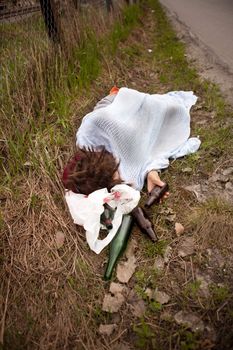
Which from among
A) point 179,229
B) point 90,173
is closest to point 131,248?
point 179,229

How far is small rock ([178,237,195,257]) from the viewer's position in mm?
2197

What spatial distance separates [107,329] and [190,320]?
18.6 inches

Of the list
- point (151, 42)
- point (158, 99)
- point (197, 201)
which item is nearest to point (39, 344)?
point (197, 201)

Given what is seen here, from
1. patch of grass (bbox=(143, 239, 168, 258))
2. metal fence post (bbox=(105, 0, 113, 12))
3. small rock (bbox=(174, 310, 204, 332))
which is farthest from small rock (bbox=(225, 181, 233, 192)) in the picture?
metal fence post (bbox=(105, 0, 113, 12))

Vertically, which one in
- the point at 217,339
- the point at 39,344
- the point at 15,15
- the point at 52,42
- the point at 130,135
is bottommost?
the point at 39,344

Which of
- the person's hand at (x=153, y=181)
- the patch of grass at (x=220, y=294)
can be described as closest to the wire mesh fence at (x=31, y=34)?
the person's hand at (x=153, y=181)

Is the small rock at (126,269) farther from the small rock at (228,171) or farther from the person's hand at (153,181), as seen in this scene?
the small rock at (228,171)

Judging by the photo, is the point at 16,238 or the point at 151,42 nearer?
the point at 16,238

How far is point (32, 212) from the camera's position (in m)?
2.48

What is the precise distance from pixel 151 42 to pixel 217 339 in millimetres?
5363

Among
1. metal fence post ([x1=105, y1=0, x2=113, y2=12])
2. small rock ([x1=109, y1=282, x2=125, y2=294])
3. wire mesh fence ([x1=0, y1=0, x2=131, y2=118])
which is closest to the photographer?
small rock ([x1=109, y1=282, x2=125, y2=294])

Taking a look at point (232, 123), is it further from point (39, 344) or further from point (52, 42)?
→ point (39, 344)

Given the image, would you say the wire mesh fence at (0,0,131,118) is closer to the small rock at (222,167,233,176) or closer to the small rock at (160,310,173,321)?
the small rock at (222,167,233,176)

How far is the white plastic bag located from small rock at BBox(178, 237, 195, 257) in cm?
42
